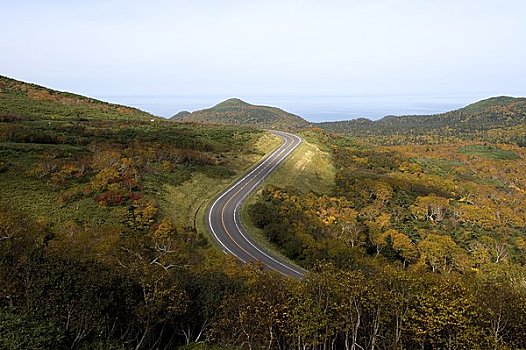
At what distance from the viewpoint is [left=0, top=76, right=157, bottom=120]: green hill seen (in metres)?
66.0

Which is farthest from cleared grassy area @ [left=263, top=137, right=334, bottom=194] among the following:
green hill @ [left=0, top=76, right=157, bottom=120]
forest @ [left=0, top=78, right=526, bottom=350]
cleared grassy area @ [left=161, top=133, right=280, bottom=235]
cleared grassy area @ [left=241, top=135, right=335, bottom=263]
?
green hill @ [left=0, top=76, right=157, bottom=120]

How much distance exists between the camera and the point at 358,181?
170 feet

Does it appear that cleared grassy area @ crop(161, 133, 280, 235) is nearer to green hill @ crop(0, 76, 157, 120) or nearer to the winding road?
the winding road

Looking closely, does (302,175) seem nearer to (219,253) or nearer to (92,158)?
(92,158)

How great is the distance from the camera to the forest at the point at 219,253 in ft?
50.1

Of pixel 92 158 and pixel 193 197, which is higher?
pixel 92 158

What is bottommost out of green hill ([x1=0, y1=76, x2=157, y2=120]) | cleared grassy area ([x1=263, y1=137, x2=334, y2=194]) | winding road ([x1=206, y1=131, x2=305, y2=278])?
winding road ([x1=206, y1=131, x2=305, y2=278])

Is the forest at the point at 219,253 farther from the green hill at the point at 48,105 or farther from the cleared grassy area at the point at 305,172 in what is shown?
the green hill at the point at 48,105

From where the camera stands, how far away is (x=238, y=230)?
32.2 m

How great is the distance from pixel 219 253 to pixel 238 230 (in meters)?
6.09

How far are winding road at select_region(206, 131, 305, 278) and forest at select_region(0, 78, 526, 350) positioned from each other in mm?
1461

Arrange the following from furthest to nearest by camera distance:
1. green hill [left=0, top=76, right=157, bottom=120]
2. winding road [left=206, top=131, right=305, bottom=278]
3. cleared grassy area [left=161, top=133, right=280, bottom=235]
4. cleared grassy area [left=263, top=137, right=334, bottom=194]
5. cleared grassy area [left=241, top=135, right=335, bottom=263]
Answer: green hill [left=0, top=76, right=157, bottom=120], cleared grassy area [left=263, top=137, right=334, bottom=194], cleared grassy area [left=241, top=135, right=335, bottom=263], cleared grassy area [left=161, top=133, right=280, bottom=235], winding road [left=206, top=131, right=305, bottom=278]

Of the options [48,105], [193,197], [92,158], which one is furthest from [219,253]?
A: [48,105]

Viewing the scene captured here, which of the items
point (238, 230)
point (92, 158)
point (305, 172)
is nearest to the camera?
point (238, 230)
